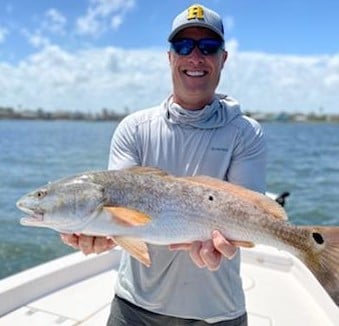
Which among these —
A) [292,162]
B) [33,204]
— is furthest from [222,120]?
[292,162]

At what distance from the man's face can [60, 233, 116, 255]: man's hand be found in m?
0.85

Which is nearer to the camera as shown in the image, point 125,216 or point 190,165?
point 125,216

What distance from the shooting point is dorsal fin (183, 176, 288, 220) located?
97.7 inches

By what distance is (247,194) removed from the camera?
249 centimetres

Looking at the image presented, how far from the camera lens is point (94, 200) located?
2.43 metres

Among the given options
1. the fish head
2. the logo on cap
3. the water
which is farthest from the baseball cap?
the water

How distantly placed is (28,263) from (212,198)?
345 inches

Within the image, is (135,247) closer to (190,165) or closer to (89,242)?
(89,242)

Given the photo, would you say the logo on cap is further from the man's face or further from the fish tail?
the fish tail

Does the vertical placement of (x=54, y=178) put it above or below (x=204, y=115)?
below

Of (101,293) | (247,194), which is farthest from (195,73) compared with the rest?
(101,293)

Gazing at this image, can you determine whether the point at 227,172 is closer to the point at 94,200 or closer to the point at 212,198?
the point at 212,198

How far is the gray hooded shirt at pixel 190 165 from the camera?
8.70 feet

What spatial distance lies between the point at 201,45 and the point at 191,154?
0.58m
